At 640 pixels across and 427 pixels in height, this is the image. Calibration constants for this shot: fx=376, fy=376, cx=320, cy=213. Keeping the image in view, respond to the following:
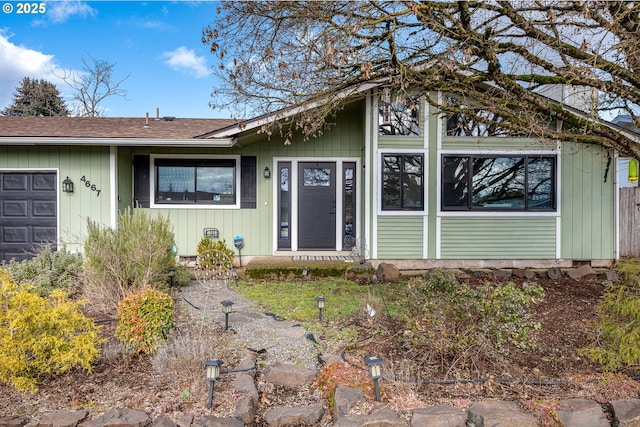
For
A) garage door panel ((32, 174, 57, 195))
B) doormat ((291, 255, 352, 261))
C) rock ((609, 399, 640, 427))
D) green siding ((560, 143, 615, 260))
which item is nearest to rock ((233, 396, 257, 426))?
rock ((609, 399, 640, 427))

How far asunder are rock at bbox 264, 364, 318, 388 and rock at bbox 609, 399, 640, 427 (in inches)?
75.9

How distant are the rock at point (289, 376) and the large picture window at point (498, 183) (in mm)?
5343

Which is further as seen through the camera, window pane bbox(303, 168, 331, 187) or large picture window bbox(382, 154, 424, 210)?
window pane bbox(303, 168, 331, 187)

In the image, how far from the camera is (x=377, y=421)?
2215 mm

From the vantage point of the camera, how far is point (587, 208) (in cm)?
752

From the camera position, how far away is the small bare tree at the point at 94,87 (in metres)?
18.2

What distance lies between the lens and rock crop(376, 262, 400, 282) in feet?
21.5

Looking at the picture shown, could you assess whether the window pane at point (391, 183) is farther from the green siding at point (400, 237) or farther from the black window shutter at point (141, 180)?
the black window shutter at point (141, 180)

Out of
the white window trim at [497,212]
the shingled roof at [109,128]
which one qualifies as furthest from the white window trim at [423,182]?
the shingled roof at [109,128]

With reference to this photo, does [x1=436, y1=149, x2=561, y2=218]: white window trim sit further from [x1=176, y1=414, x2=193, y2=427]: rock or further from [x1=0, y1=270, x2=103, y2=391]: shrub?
[x1=0, y1=270, x2=103, y2=391]: shrub

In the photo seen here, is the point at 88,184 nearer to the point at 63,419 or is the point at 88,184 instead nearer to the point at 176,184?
the point at 176,184

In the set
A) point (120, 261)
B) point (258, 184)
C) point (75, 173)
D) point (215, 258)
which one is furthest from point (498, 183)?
point (75, 173)

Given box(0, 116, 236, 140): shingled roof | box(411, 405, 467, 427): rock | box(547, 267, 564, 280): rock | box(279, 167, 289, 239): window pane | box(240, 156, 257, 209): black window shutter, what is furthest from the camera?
box(279, 167, 289, 239): window pane

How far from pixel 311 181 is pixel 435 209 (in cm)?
263
